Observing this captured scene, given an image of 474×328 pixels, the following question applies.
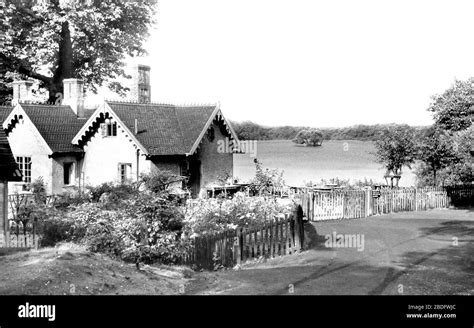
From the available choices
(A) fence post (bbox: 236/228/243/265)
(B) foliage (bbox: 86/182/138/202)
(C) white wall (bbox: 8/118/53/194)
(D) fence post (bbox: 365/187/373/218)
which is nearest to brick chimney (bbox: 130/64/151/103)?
(C) white wall (bbox: 8/118/53/194)

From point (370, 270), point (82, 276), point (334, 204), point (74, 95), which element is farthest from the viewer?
point (334, 204)

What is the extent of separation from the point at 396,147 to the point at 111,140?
1525 cm

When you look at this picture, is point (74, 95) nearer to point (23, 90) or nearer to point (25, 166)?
point (23, 90)

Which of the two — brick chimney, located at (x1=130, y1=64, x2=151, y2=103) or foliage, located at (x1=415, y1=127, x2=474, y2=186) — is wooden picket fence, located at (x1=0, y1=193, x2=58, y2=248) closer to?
brick chimney, located at (x1=130, y1=64, x2=151, y2=103)

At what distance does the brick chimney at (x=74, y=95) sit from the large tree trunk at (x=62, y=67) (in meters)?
0.52

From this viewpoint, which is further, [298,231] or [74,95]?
[74,95]

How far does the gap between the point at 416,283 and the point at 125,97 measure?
1710 cm

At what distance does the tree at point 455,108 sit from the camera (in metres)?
24.5

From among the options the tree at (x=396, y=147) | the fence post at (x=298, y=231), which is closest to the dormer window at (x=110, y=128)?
the fence post at (x=298, y=231)

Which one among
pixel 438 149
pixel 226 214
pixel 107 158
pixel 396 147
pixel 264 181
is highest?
pixel 396 147

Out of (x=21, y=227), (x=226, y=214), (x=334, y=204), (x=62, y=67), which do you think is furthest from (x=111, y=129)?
(x=334, y=204)

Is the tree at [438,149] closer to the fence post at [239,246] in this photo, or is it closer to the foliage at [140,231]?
the fence post at [239,246]

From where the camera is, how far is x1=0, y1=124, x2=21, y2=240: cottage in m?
13.5

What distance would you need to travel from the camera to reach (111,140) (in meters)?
21.5
